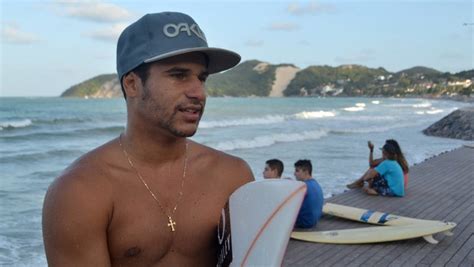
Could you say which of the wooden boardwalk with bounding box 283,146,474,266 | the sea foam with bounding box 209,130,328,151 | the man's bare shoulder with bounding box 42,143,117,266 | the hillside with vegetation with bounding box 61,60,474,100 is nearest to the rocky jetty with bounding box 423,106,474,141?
the sea foam with bounding box 209,130,328,151

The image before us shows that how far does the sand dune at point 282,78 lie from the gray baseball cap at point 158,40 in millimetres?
169886

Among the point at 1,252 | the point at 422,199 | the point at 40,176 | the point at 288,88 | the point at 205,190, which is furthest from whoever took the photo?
the point at 288,88

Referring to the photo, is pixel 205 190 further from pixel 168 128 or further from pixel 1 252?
pixel 1 252

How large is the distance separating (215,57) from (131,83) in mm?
306

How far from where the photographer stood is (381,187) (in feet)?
29.7

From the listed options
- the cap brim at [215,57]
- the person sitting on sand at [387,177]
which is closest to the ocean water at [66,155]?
the person sitting on sand at [387,177]

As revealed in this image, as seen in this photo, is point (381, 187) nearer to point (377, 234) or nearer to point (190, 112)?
point (377, 234)

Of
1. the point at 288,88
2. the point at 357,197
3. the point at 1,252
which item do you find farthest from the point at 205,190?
the point at 288,88

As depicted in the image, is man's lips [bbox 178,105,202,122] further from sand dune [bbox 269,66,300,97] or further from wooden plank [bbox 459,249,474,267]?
sand dune [bbox 269,66,300,97]

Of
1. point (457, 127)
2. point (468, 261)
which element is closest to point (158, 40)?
point (468, 261)

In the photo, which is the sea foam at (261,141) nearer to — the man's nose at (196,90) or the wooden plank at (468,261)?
the wooden plank at (468,261)

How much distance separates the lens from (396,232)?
239 inches

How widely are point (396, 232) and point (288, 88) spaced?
557 feet

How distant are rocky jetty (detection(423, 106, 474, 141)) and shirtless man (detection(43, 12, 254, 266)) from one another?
2666 cm
